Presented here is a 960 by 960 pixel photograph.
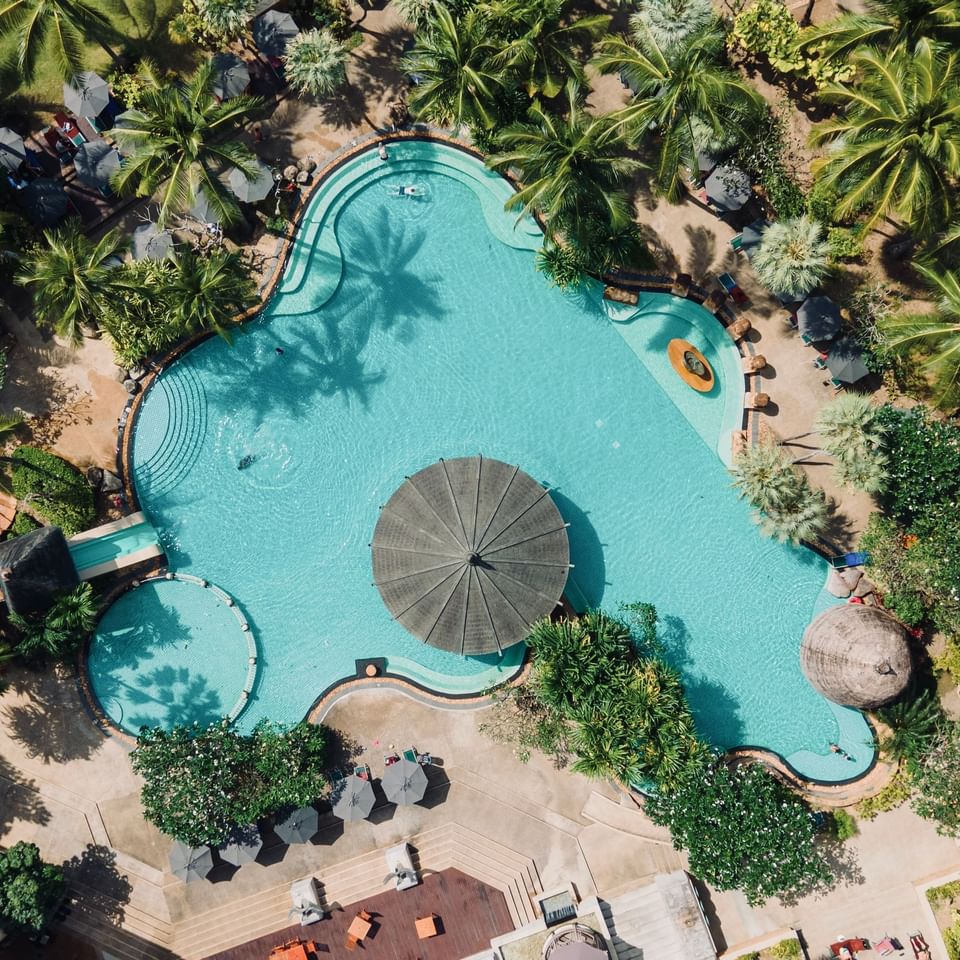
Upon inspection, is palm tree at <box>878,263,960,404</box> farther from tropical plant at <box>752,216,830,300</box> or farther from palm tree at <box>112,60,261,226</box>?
palm tree at <box>112,60,261,226</box>

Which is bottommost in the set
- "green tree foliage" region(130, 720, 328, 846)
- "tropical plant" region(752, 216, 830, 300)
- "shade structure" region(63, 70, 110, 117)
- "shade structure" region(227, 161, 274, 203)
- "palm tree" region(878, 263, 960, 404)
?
"green tree foliage" region(130, 720, 328, 846)

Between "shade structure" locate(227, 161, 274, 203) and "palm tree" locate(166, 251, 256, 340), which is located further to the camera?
"shade structure" locate(227, 161, 274, 203)

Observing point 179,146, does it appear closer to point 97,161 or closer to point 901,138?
point 97,161

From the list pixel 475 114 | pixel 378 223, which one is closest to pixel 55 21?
pixel 378 223

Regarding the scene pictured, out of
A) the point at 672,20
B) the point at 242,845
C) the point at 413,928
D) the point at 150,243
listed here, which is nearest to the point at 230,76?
the point at 150,243

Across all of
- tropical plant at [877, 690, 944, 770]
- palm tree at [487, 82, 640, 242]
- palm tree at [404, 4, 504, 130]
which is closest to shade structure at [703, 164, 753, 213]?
palm tree at [487, 82, 640, 242]

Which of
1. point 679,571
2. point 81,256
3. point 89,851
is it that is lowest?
point 89,851

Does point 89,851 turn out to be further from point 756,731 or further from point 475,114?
point 475,114
